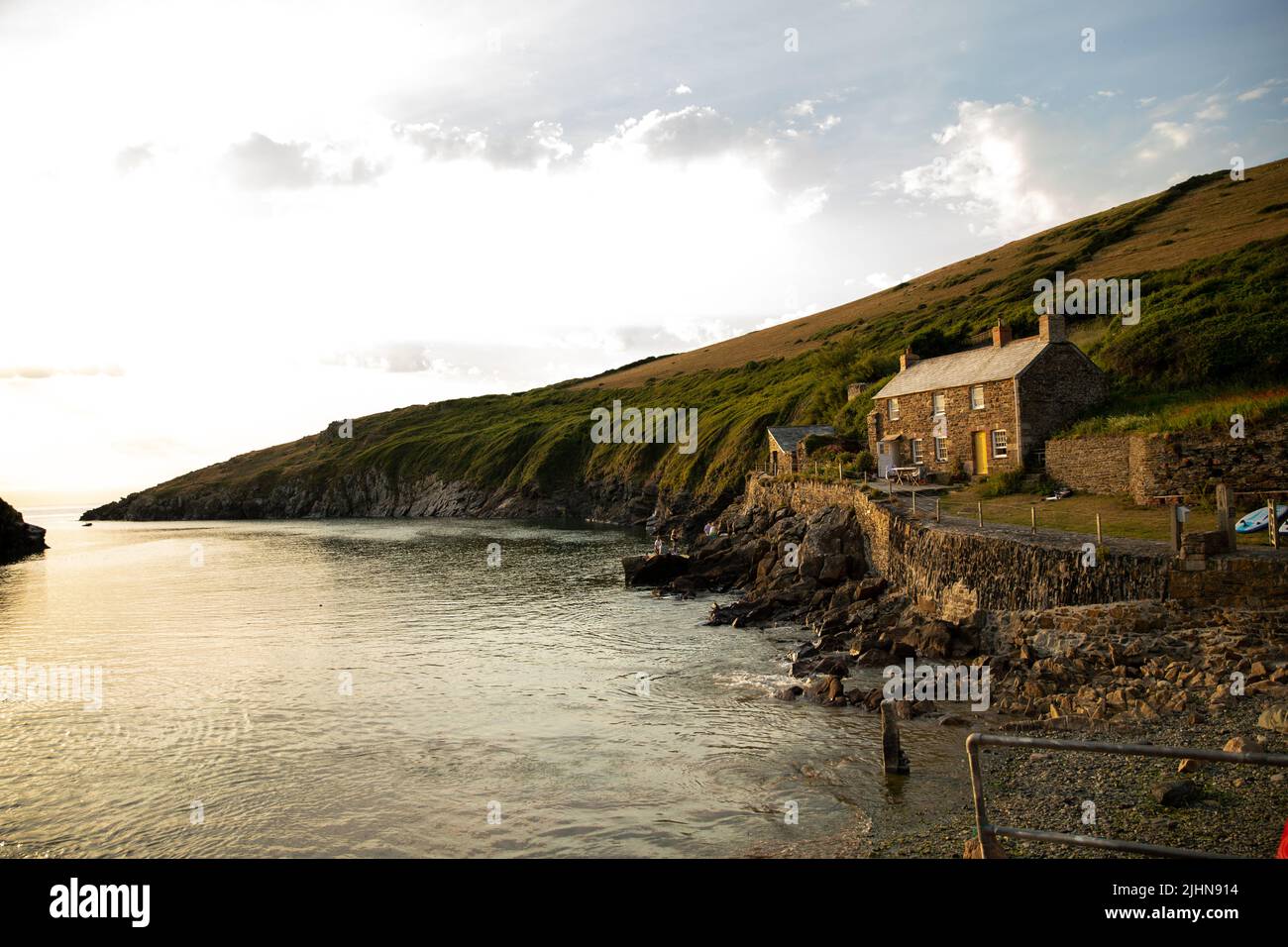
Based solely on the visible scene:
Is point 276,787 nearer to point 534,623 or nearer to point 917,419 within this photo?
point 534,623

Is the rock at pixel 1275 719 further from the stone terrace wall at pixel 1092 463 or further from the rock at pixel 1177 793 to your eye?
the stone terrace wall at pixel 1092 463

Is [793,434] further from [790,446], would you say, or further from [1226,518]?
[1226,518]

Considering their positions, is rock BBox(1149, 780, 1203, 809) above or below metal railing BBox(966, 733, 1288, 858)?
below

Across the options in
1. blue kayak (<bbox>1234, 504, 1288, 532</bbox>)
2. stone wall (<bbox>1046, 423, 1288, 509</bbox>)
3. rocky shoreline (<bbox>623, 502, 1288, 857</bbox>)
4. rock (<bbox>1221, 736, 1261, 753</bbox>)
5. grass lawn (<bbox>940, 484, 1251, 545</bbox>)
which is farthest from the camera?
stone wall (<bbox>1046, 423, 1288, 509</bbox>)

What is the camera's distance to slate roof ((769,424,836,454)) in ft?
218

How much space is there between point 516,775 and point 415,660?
44.2 feet

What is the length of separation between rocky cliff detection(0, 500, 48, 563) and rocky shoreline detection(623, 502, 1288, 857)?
83.3m

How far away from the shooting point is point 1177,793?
13.6 metres
